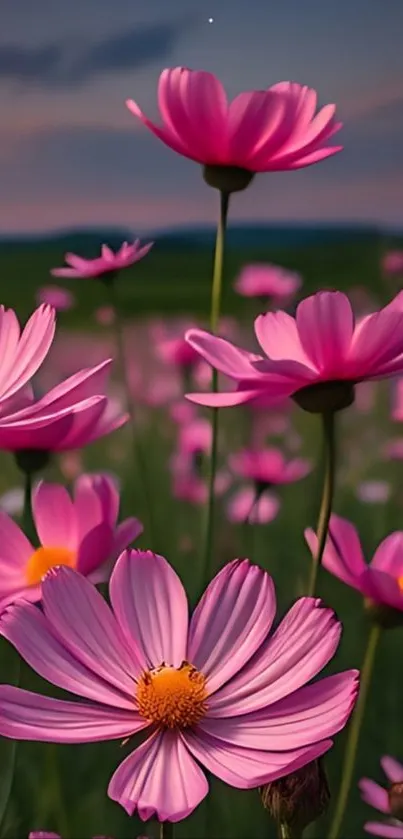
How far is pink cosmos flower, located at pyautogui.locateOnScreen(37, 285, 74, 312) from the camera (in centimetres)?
42

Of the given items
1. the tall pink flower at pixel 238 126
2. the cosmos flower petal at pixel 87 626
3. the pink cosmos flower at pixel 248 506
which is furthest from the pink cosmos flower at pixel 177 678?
the pink cosmos flower at pixel 248 506

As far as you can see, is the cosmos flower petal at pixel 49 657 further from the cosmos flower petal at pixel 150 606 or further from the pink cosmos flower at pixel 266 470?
the pink cosmos flower at pixel 266 470

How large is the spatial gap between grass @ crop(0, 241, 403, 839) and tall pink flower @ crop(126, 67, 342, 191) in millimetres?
148

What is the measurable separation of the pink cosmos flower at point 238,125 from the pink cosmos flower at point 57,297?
0.56 feet

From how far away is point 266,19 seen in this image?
17.3 inches

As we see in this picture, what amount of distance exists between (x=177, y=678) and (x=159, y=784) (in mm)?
29

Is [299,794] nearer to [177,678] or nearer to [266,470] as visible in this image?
[177,678]

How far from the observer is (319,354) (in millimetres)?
188

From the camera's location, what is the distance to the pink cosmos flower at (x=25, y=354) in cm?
18

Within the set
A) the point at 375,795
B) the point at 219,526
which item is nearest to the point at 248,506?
the point at 219,526

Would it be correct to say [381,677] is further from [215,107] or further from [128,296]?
[215,107]

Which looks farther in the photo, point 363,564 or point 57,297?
point 57,297

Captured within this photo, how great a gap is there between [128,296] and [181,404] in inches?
2.3

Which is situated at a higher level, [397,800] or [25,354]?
[25,354]
